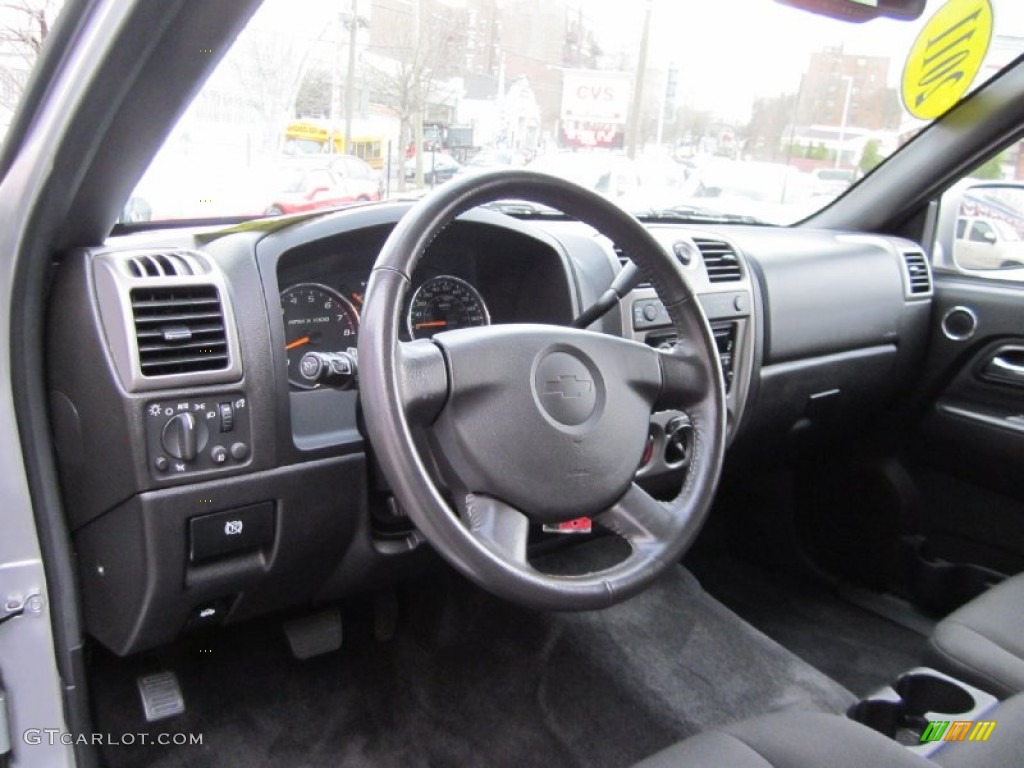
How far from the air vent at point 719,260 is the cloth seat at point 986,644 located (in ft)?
2.97

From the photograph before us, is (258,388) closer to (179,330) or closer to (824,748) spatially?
(179,330)

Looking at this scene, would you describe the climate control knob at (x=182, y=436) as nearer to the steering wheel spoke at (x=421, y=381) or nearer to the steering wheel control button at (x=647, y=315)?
the steering wheel spoke at (x=421, y=381)

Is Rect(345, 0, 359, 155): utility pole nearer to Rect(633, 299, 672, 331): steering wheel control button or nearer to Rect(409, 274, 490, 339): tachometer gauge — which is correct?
Rect(409, 274, 490, 339): tachometer gauge

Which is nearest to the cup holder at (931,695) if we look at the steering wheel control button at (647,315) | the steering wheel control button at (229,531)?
the steering wheel control button at (647,315)

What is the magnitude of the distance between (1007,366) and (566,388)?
72.8 inches

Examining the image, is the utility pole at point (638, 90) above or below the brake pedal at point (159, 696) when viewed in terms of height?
above

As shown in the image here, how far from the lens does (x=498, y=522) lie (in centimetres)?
123

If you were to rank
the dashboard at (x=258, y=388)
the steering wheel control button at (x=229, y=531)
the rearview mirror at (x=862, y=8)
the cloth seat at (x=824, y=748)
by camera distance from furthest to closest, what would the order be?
the rearview mirror at (x=862, y=8) → the steering wheel control button at (x=229, y=531) → the dashboard at (x=258, y=388) → the cloth seat at (x=824, y=748)

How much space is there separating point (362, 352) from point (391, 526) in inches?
26.9

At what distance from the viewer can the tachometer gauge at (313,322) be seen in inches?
63.8

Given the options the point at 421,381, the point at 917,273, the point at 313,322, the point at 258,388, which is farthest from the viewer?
the point at 917,273

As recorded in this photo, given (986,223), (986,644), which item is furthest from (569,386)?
(986,223)

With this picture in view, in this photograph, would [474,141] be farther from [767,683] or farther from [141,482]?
[767,683]

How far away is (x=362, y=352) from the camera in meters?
1.16
